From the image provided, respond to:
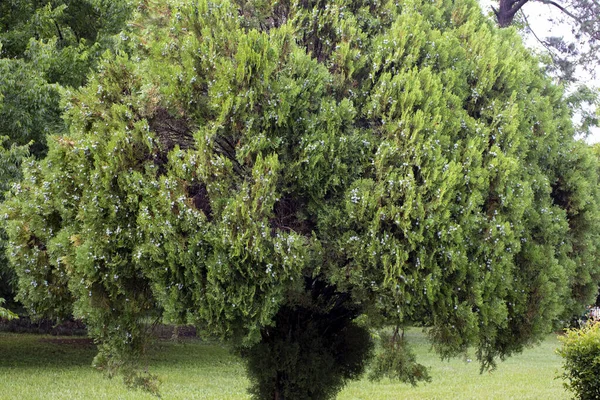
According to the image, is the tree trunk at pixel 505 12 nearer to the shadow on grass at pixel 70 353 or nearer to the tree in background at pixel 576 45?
the tree in background at pixel 576 45

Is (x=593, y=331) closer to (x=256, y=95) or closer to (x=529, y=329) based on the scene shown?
(x=529, y=329)

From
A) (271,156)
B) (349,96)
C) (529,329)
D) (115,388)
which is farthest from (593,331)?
(115,388)

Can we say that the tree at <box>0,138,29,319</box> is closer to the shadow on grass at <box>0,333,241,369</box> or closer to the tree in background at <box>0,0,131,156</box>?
the tree in background at <box>0,0,131,156</box>

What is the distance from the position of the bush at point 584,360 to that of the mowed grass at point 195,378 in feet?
1.30

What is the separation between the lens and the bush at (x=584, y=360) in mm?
9039

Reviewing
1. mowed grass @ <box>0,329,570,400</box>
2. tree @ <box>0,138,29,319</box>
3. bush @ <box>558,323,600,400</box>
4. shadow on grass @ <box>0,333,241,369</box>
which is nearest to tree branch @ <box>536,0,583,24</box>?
mowed grass @ <box>0,329,570,400</box>

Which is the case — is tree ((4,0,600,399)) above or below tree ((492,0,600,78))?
below

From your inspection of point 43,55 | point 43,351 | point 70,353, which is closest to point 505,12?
point 43,55

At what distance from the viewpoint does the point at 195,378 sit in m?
13.4

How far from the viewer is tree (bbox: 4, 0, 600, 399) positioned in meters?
4.69

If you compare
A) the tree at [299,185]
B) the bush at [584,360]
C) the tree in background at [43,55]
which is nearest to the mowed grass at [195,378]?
the bush at [584,360]

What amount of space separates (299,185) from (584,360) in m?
6.63

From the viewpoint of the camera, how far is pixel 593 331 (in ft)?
30.6

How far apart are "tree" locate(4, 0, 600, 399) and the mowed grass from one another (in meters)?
4.40
